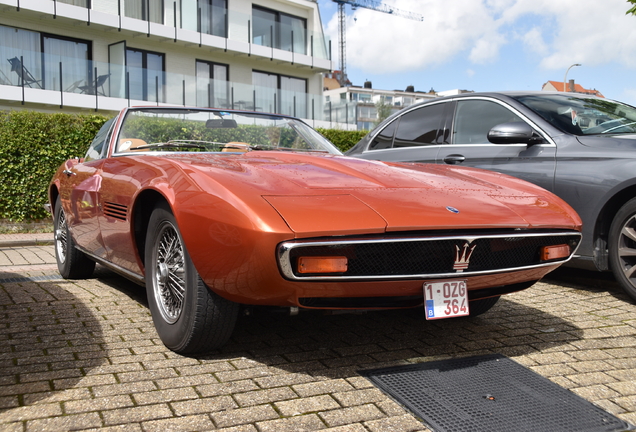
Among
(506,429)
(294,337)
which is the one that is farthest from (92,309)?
(506,429)

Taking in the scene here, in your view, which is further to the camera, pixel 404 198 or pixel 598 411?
pixel 404 198

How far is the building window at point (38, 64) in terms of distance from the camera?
1794 cm

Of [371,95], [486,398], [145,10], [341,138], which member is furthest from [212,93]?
[371,95]

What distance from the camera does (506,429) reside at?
7.64ft

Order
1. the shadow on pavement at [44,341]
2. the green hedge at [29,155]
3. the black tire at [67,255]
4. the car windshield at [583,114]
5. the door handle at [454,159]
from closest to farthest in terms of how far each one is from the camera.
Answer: the shadow on pavement at [44,341] < the car windshield at [583,114] < the black tire at [67,255] < the door handle at [454,159] < the green hedge at [29,155]

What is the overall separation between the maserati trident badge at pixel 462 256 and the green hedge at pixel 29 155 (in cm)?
976

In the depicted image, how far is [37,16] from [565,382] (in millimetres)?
21310

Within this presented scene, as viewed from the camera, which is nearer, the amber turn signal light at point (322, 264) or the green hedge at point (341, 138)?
the amber turn signal light at point (322, 264)

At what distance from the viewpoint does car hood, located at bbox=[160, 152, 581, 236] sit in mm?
2562

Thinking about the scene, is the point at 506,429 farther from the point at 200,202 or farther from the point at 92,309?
the point at 92,309

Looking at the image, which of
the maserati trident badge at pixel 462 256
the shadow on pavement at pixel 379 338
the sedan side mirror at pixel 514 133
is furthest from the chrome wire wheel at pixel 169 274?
the sedan side mirror at pixel 514 133

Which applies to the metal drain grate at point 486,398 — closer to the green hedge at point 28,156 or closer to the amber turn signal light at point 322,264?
the amber turn signal light at point 322,264

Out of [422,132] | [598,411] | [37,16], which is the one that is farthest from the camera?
[37,16]

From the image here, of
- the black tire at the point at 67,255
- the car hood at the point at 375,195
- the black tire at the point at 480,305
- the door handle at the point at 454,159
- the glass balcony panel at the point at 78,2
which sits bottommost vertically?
the black tire at the point at 480,305
